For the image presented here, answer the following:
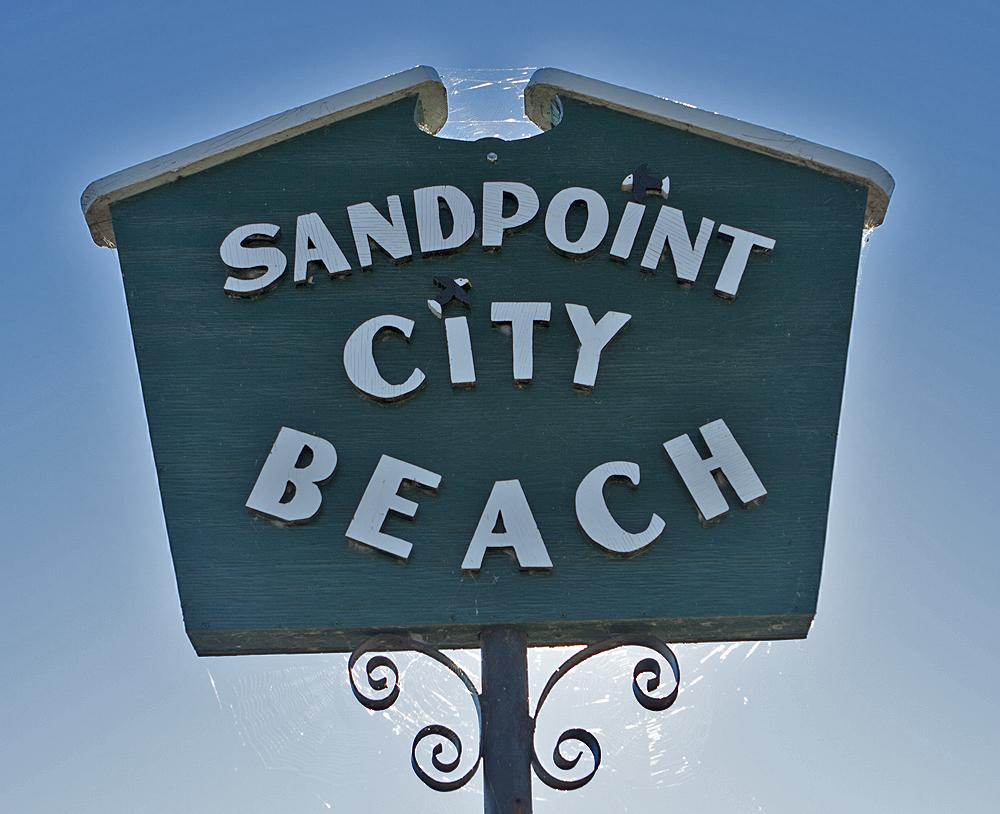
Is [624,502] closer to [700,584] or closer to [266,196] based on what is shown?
[700,584]

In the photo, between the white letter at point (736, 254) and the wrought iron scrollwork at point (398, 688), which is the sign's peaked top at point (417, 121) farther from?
the wrought iron scrollwork at point (398, 688)

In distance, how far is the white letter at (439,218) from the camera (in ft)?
13.4

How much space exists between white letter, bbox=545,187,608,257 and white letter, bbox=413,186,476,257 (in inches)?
11.1

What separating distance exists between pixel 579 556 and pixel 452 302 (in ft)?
3.24

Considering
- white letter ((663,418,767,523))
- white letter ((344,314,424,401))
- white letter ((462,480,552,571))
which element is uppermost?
white letter ((344,314,424,401))

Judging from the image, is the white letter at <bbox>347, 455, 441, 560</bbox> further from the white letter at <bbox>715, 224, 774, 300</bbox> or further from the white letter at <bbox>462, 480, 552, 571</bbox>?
the white letter at <bbox>715, 224, 774, 300</bbox>

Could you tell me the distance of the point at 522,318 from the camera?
13.1ft

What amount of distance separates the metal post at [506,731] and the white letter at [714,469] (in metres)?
0.78

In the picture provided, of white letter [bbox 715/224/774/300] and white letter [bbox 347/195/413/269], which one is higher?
white letter [bbox 347/195/413/269]

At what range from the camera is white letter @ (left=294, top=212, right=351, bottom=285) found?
407cm

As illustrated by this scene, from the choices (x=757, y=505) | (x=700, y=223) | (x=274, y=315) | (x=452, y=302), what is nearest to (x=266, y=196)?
(x=274, y=315)

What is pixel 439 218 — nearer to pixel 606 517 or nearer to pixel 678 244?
pixel 678 244

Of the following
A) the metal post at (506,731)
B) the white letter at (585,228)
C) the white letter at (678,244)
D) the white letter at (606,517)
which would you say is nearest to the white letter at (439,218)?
the white letter at (585,228)

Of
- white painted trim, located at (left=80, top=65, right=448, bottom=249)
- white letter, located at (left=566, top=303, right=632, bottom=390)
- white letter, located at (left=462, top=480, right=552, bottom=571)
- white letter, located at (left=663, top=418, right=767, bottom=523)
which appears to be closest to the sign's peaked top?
white painted trim, located at (left=80, top=65, right=448, bottom=249)
